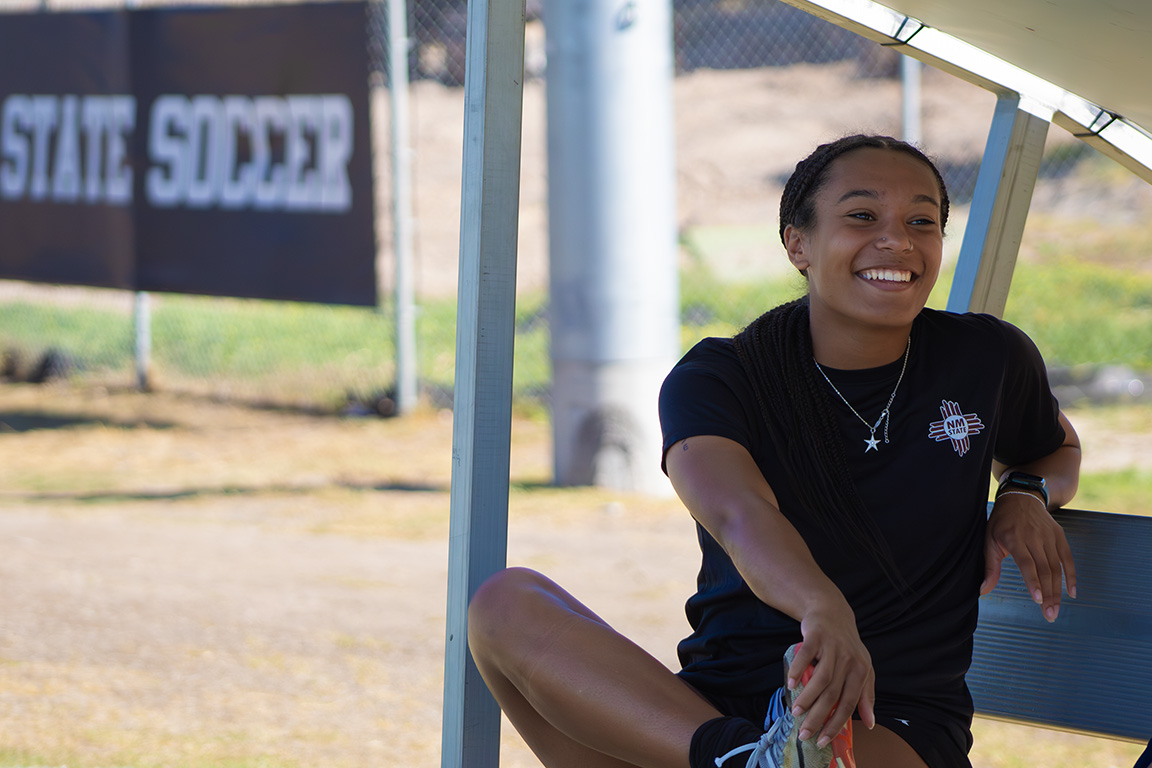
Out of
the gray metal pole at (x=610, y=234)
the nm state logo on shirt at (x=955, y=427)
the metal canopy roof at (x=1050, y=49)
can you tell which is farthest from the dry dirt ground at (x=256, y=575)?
the metal canopy roof at (x=1050, y=49)

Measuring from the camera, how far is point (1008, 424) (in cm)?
228

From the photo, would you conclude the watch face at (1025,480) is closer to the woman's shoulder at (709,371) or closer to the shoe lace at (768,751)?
the woman's shoulder at (709,371)

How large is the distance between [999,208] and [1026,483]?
2.31ft

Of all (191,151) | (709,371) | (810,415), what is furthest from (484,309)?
(191,151)

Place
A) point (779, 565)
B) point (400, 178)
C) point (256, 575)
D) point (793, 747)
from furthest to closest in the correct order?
point (400, 178), point (256, 575), point (779, 565), point (793, 747)

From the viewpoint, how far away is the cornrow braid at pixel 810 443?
6.77 ft

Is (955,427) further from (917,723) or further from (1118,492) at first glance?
(1118,492)

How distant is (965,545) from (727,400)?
1.60 ft

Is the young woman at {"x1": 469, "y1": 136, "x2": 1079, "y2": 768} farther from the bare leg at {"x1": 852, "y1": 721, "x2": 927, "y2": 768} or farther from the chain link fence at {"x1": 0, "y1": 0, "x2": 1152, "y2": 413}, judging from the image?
the chain link fence at {"x1": 0, "y1": 0, "x2": 1152, "y2": 413}

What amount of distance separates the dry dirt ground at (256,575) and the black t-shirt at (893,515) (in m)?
1.56

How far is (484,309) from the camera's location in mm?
2045

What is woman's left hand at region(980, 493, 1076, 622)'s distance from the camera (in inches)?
82.1

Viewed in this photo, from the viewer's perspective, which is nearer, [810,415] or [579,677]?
[579,677]

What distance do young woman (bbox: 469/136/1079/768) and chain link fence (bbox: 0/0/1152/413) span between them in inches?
18.3
